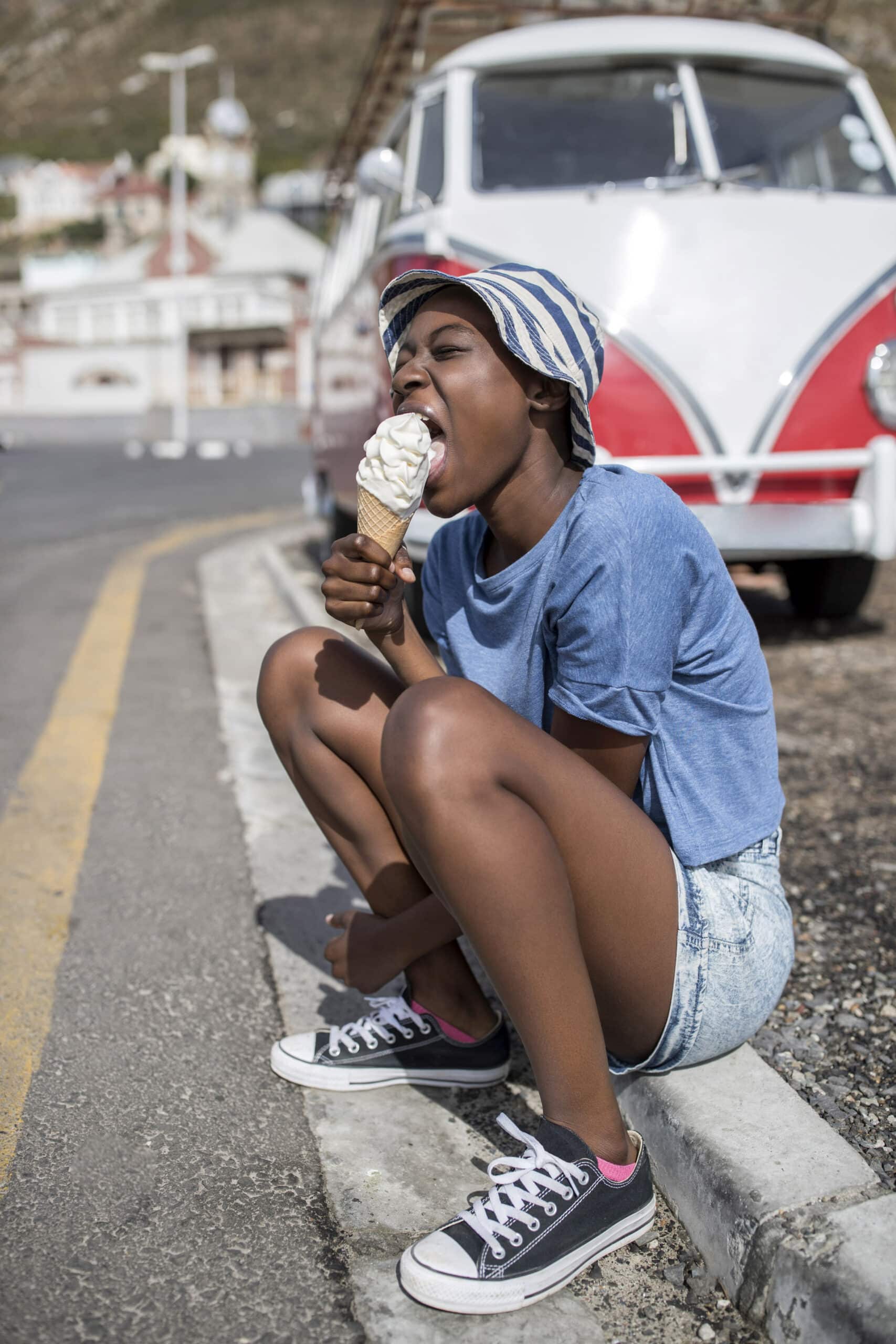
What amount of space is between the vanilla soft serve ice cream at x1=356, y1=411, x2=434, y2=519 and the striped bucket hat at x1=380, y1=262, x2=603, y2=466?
19 centimetres

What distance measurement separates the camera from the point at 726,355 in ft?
14.9

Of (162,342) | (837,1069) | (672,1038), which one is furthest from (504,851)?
(162,342)

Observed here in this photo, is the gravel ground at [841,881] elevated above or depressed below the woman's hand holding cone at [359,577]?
below

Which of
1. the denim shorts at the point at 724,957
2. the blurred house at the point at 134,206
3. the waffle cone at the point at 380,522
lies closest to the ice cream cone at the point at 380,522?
the waffle cone at the point at 380,522

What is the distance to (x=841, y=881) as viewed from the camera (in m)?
2.90

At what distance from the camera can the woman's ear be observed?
1.87 metres

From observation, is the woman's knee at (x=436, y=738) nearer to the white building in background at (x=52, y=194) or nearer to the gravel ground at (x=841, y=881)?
the gravel ground at (x=841, y=881)

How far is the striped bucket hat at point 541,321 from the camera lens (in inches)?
69.5

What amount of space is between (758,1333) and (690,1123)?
30cm

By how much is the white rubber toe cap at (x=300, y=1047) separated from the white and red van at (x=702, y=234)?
2.59 meters

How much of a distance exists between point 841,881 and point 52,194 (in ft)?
345

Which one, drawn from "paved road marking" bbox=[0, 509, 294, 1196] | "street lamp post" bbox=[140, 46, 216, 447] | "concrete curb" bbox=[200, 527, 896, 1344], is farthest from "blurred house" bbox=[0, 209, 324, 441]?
"concrete curb" bbox=[200, 527, 896, 1344]

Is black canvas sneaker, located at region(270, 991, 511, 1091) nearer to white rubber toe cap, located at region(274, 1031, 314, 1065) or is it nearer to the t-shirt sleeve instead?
white rubber toe cap, located at region(274, 1031, 314, 1065)

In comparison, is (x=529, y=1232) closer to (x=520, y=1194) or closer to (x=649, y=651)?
(x=520, y=1194)
